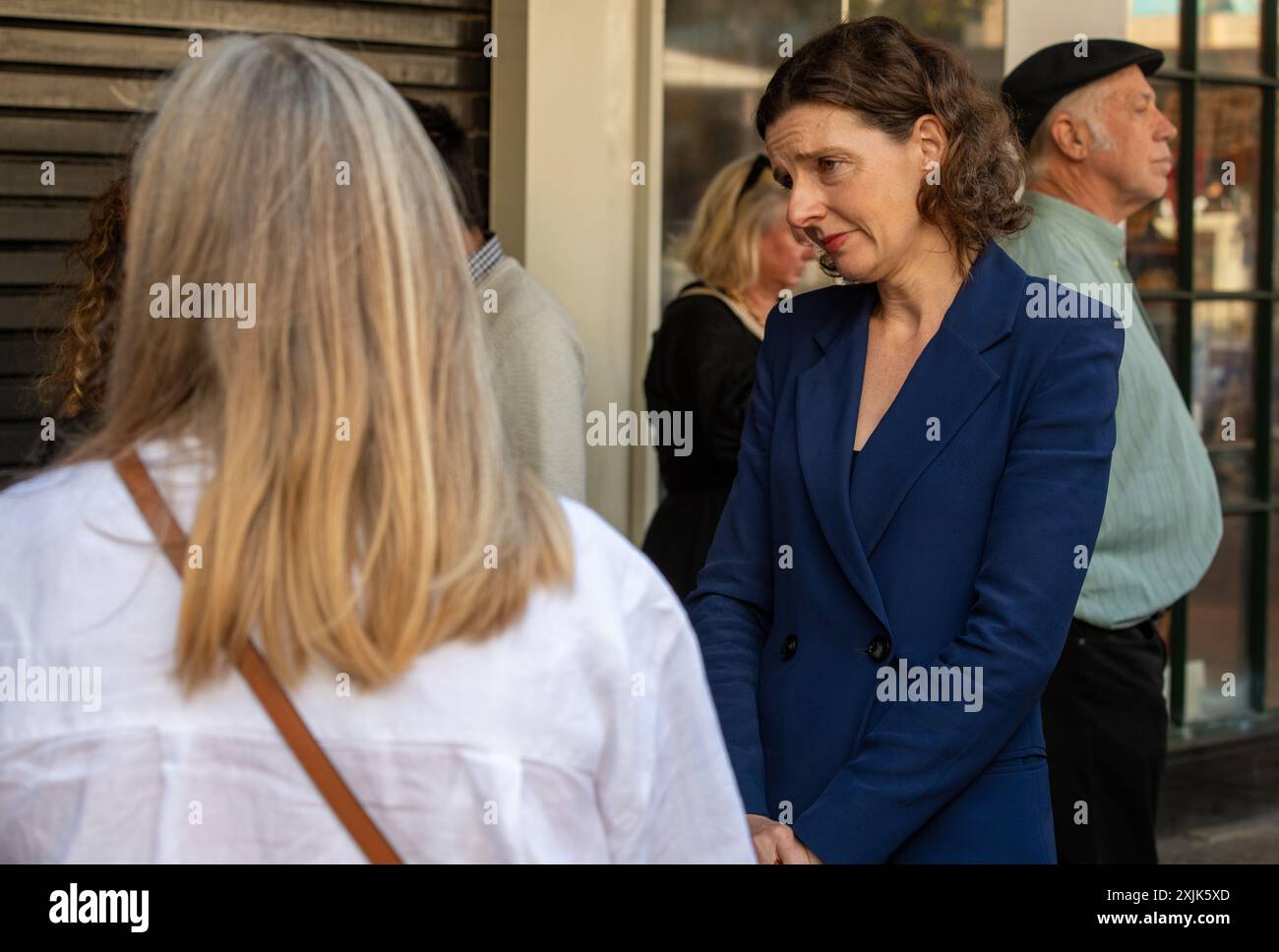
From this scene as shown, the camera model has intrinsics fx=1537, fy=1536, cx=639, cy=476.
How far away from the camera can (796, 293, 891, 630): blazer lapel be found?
220cm

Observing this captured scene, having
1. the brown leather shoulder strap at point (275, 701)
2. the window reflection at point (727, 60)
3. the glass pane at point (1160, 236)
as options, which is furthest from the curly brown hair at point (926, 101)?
the glass pane at point (1160, 236)

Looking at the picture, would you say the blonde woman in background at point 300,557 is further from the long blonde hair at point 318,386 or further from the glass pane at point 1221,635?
the glass pane at point 1221,635

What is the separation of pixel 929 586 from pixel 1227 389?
13.4ft

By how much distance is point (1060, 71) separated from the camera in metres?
3.71

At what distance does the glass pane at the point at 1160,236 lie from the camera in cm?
551

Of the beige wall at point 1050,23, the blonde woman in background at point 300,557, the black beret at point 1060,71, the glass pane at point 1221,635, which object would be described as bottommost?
the glass pane at point 1221,635

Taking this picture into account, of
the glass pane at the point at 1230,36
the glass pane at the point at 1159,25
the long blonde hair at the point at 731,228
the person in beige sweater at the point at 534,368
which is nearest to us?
the person in beige sweater at the point at 534,368

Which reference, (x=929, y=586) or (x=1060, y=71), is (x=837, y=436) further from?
(x=1060, y=71)

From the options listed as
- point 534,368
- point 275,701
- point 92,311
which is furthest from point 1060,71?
point 275,701

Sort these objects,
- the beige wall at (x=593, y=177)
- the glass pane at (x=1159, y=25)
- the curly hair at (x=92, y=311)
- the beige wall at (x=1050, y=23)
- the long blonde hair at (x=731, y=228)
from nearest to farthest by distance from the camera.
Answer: the curly hair at (x=92, y=311)
the beige wall at (x=593, y=177)
the long blonde hair at (x=731, y=228)
the beige wall at (x=1050, y=23)
the glass pane at (x=1159, y=25)

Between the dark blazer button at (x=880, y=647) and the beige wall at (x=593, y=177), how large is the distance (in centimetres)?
232

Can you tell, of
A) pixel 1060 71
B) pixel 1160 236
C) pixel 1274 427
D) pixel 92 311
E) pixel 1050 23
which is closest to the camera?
pixel 92 311

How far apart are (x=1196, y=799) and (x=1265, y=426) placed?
143 centimetres

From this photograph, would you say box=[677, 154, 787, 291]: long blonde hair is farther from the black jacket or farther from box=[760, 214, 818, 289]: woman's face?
the black jacket
